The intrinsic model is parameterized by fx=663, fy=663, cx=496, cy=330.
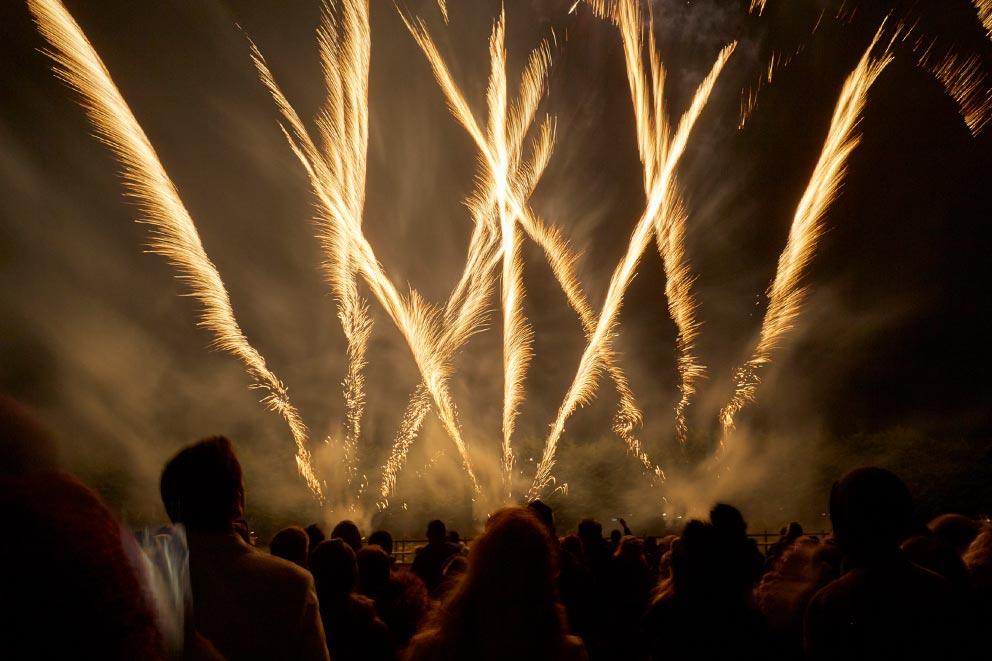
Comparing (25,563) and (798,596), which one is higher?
(25,563)

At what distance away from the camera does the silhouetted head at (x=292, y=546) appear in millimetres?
3914

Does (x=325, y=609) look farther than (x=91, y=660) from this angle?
Yes

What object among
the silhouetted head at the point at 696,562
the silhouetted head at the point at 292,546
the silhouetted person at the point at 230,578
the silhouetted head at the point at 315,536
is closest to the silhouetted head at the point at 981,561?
the silhouetted head at the point at 696,562

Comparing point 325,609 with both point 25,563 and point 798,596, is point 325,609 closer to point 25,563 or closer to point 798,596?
point 798,596

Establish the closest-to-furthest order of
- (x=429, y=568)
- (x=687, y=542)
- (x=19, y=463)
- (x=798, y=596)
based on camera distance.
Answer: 1. (x=19, y=463)
2. (x=687, y=542)
3. (x=798, y=596)
4. (x=429, y=568)

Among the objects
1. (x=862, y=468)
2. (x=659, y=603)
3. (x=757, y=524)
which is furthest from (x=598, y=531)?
(x=757, y=524)

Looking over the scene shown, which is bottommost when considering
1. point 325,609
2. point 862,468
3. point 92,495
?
point 325,609

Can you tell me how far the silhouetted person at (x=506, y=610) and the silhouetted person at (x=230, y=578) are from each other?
447 millimetres

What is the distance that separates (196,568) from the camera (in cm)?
241

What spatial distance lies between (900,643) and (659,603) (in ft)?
3.14

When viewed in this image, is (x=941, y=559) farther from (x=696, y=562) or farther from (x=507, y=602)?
(x=507, y=602)

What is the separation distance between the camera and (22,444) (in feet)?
3.47

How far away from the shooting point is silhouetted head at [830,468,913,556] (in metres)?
2.51

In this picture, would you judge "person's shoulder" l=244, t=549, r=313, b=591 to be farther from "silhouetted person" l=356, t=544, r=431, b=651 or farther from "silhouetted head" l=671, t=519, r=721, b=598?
"silhouetted person" l=356, t=544, r=431, b=651
